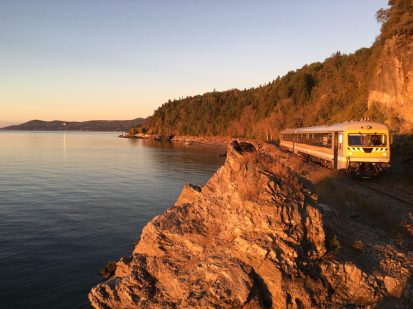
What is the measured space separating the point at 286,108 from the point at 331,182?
89.5 m

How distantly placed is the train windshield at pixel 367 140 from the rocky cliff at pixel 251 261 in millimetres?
12445

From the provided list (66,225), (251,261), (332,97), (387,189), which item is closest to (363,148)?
(387,189)

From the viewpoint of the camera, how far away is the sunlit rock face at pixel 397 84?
3603 centimetres

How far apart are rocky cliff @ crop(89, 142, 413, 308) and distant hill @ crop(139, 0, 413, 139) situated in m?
29.0

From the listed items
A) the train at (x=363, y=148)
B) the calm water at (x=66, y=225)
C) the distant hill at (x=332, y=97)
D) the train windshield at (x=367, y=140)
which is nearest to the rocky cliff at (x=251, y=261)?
the calm water at (x=66, y=225)

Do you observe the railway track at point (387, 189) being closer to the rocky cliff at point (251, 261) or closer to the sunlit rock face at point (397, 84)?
the rocky cliff at point (251, 261)

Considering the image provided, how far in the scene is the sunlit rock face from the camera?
36031 mm

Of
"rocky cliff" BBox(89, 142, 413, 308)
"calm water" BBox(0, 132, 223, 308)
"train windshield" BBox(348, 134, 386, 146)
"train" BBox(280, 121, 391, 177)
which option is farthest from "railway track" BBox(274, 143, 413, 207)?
"calm water" BBox(0, 132, 223, 308)

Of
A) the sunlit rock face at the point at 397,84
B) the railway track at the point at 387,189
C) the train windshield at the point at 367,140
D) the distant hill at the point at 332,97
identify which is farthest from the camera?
the distant hill at the point at 332,97

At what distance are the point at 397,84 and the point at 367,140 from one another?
20.1 meters

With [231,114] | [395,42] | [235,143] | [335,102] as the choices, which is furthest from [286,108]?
[235,143]

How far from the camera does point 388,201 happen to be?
17.5m

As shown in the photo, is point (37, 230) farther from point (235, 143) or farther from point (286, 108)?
point (286, 108)

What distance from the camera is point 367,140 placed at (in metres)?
23.1
